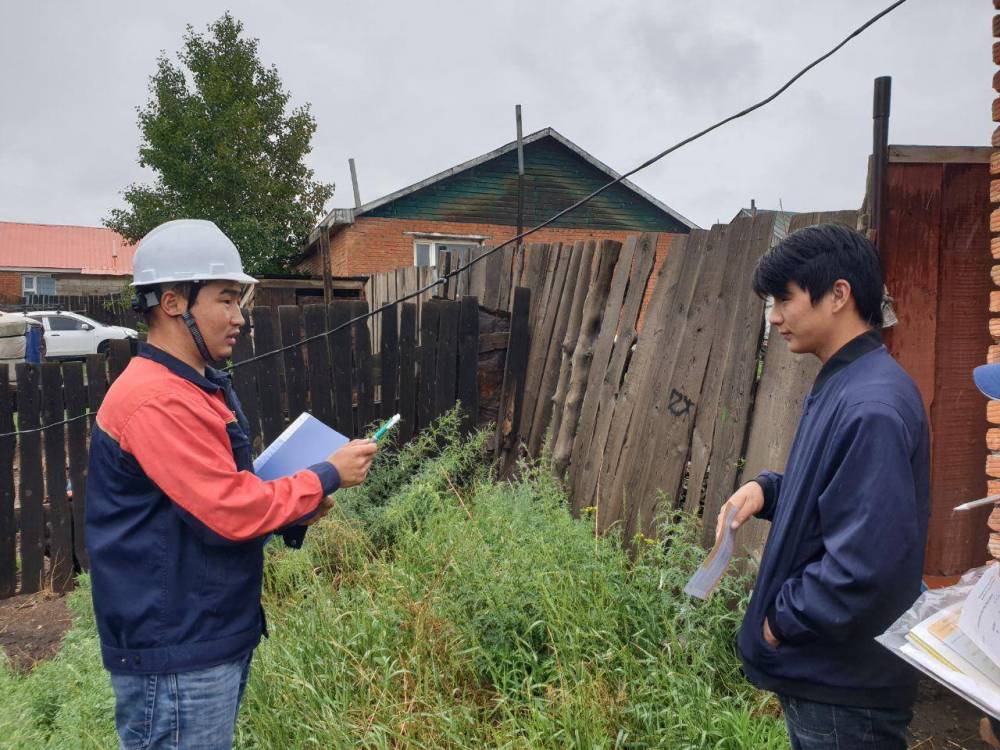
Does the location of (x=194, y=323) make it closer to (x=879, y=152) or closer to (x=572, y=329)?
(x=879, y=152)

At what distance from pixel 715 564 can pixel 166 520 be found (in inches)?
55.6

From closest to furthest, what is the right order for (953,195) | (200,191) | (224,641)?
1. (224,641)
2. (953,195)
3. (200,191)

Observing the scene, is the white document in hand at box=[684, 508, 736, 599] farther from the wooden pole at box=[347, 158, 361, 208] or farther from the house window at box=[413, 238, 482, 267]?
the wooden pole at box=[347, 158, 361, 208]

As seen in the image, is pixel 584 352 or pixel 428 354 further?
pixel 428 354

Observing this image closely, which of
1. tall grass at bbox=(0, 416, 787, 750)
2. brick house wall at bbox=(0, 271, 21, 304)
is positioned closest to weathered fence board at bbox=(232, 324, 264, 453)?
tall grass at bbox=(0, 416, 787, 750)

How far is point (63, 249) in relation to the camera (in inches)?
1614

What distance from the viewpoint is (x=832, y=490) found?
1501mm

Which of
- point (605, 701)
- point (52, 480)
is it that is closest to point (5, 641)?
point (52, 480)

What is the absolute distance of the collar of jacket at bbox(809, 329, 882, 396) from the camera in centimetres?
165

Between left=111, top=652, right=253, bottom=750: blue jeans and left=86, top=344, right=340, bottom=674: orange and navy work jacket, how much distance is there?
0.15 feet

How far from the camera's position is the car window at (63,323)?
67.7ft

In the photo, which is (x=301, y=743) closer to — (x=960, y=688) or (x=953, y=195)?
(x=960, y=688)

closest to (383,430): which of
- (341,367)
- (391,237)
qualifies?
(341,367)

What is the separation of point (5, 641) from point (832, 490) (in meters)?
4.89
